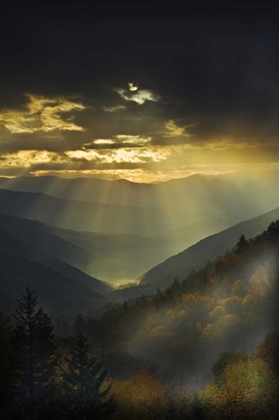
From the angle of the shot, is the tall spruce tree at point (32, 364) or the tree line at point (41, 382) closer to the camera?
the tree line at point (41, 382)

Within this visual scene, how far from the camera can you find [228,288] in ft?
319

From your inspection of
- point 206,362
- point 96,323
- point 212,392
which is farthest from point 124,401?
point 96,323

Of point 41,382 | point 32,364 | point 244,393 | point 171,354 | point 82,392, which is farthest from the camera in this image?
point 171,354

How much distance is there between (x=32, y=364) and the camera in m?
32.4

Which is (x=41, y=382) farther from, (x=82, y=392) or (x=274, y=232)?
(x=274, y=232)

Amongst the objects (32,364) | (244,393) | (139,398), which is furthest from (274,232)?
(32,364)

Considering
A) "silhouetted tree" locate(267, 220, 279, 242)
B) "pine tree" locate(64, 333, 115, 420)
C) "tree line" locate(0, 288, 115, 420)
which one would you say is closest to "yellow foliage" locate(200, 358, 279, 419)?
"tree line" locate(0, 288, 115, 420)

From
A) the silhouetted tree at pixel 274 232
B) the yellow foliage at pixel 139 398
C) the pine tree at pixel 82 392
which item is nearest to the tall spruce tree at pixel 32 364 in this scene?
the pine tree at pixel 82 392

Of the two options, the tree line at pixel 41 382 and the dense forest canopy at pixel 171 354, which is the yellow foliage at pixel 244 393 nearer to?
the dense forest canopy at pixel 171 354

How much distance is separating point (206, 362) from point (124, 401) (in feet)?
99.8

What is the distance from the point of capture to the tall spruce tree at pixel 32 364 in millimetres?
31781

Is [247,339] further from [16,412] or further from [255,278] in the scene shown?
[16,412]

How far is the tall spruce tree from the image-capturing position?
31781 millimetres

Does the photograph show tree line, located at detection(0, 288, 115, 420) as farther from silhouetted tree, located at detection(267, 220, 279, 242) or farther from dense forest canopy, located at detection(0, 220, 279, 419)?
silhouetted tree, located at detection(267, 220, 279, 242)
